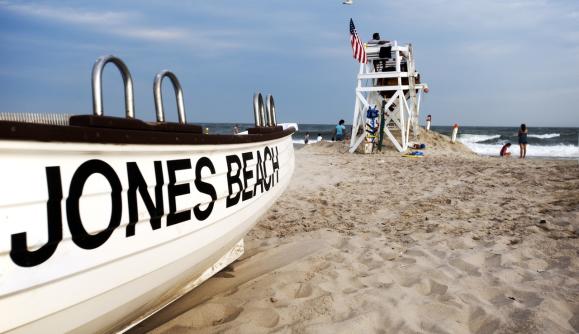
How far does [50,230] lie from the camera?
5.07 ft

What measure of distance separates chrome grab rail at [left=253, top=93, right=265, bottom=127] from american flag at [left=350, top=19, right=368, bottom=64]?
33.5 ft

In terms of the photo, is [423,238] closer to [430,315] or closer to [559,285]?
[559,285]

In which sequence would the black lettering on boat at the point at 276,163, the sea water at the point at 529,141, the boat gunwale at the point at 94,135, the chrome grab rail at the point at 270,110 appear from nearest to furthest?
the boat gunwale at the point at 94,135, the black lettering on boat at the point at 276,163, the chrome grab rail at the point at 270,110, the sea water at the point at 529,141

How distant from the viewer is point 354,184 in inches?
351

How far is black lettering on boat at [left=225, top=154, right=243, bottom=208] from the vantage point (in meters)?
2.84

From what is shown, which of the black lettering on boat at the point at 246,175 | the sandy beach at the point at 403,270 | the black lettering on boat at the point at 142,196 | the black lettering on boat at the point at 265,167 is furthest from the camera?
the black lettering on boat at the point at 265,167

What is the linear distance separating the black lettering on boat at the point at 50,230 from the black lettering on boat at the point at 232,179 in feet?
4.33

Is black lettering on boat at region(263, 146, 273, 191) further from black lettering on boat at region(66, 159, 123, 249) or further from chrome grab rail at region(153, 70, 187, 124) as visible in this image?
black lettering on boat at region(66, 159, 123, 249)

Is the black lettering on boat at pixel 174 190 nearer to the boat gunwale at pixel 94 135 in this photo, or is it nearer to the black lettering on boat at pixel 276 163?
the boat gunwale at pixel 94 135

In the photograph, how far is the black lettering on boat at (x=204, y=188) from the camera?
95.5 inches

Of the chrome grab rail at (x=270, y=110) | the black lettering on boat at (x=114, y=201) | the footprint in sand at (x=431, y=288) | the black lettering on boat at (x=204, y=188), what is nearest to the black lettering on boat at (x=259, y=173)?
the black lettering on boat at (x=114, y=201)

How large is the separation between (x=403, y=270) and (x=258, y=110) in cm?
210

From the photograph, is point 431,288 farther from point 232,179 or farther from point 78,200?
point 78,200

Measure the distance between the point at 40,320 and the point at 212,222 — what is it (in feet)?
3.87
